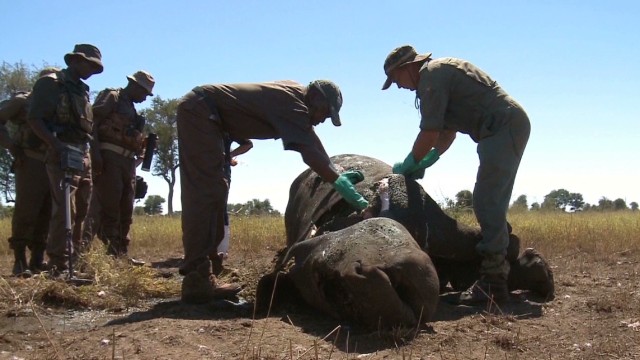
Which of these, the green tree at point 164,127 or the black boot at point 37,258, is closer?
the black boot at point 37,258

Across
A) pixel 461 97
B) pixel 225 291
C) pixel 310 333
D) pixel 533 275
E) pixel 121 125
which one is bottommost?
pixel 310 333

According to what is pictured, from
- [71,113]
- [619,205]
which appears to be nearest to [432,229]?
[71,113]

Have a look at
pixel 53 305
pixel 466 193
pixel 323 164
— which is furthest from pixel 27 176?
pixel 466 193

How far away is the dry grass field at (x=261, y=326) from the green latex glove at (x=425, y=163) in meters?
1.16

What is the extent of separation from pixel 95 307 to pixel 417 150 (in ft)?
8.54

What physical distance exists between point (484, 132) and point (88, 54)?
11.6 feet

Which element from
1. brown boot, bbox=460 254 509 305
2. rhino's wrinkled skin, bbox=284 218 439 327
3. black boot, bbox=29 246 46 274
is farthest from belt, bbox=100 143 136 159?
brown boot, bbox=460 254 509 305

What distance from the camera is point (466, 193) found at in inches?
473

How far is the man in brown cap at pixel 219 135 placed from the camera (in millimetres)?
4727

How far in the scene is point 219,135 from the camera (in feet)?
16.2

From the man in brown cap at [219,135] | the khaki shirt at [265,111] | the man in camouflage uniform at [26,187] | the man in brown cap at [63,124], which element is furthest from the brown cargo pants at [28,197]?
the khaki shirt at [265,111]

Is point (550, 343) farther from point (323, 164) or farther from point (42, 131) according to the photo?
point (42, 131)

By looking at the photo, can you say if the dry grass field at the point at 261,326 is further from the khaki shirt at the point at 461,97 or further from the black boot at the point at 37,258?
the khaki shirt at the point at 461,97

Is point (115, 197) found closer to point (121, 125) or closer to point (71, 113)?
point (121, 125)
